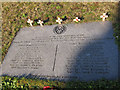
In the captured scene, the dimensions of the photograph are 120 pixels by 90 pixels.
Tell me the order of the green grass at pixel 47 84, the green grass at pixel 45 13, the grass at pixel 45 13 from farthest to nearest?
the green grass at pixel 45 13, the grass at pixel 45 13, the green grass at pixel 47 84

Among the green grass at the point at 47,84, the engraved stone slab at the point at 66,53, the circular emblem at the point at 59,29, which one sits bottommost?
the green grass at the point at 47,84

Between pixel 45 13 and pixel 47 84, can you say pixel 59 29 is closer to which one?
pixel 45 13

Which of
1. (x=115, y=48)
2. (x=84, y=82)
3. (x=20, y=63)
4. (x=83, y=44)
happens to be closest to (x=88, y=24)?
(x=83, y=44)

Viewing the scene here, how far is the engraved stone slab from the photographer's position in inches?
202

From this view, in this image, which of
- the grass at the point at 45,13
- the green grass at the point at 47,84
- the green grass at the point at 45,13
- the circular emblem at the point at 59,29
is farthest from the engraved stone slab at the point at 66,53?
the green grass at the point at 45,13

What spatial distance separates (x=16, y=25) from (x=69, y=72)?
395cm

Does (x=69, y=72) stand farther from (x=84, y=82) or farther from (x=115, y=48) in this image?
(x=115, y=48)

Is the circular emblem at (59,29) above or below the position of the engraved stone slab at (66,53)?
above

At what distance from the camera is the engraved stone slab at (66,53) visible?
5.13m

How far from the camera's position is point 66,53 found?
18.8ft

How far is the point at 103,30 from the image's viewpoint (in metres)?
6.07

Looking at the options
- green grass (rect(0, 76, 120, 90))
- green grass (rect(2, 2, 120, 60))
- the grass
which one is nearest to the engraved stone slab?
green grass (rect(0, 76, 120, 90))

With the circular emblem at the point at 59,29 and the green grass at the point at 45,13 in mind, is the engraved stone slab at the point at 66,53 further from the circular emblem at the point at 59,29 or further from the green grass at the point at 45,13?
the green grass at the point at 45,13

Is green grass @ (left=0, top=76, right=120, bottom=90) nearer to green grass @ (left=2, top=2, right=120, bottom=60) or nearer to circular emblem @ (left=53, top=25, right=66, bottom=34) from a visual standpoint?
green grass @ (left=2, top=2, right=120, bottom=60)
